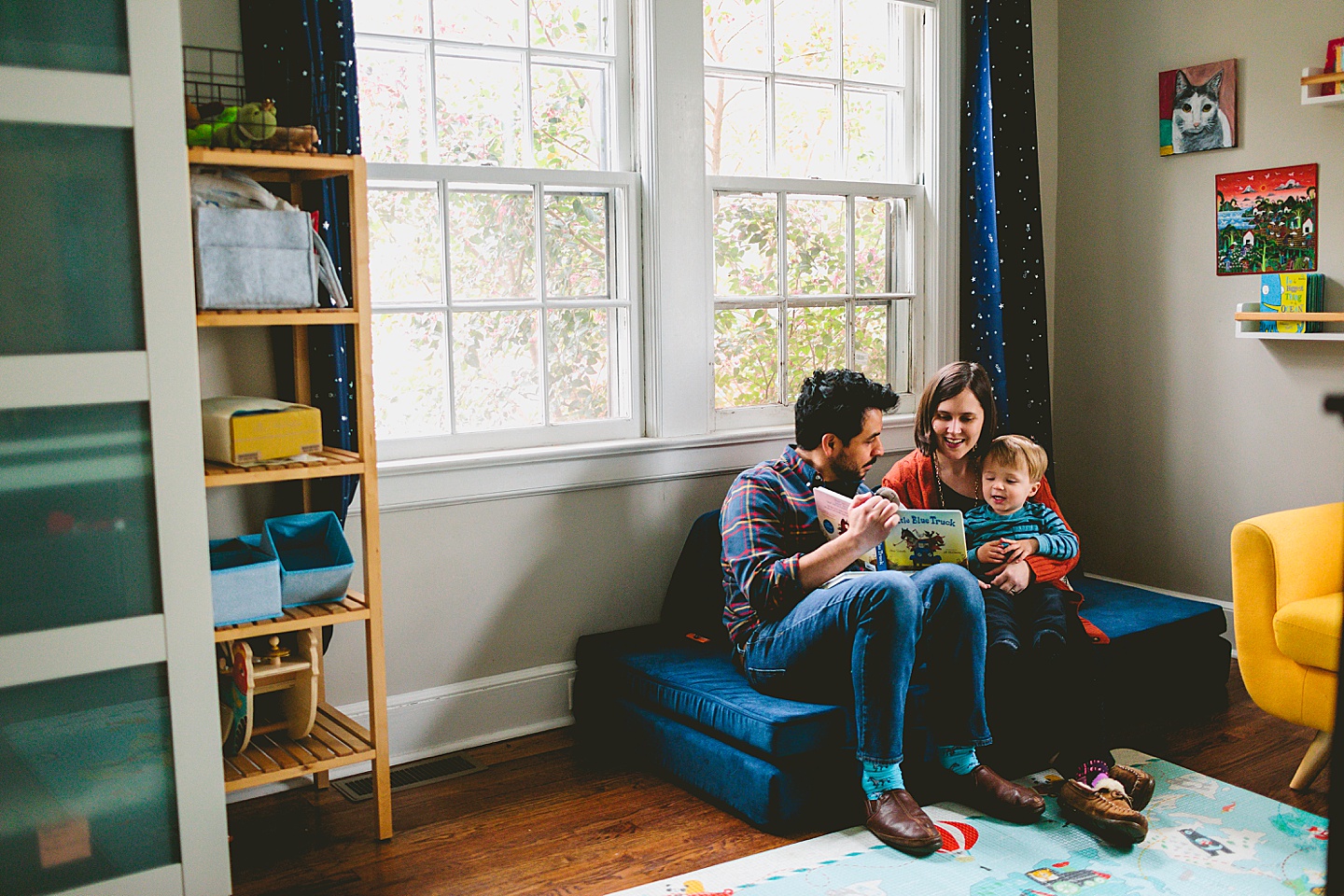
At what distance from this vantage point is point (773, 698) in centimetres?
271

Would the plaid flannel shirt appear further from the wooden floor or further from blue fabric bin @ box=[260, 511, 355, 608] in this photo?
blue fabric bin @ box=[260, 511, 355, 608]

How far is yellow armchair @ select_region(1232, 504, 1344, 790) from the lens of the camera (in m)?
2.70

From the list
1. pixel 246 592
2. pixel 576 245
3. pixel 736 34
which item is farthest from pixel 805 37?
pixel 246 592

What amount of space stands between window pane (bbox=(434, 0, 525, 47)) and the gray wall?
2129 millimetres

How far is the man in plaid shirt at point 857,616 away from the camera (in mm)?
2541

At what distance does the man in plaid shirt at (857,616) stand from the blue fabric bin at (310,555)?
35.3 inches

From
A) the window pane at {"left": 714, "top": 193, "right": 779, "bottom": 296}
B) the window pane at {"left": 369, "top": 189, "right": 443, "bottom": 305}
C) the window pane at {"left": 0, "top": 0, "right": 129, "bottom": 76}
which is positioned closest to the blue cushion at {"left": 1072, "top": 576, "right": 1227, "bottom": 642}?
the window pane at {"left": 714, "top": 193, "right": 779, "bottom": 296}

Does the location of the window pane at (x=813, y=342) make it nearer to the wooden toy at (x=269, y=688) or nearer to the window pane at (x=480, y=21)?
the window pane at (x=480, y=21)

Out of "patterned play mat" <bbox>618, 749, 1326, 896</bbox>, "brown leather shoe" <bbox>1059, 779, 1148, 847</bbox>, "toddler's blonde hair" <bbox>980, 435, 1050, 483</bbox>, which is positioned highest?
"toddler's blonde hair" <bbox>980, 435, 1050, 483</bbox>

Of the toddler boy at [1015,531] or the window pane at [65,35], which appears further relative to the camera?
the toddler boy at [1015,531]

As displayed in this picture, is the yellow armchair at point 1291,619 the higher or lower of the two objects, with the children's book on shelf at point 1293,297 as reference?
lower

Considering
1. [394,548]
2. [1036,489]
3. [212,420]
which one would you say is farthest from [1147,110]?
[212,420]

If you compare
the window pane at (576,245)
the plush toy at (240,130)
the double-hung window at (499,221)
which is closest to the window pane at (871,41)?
the double-hung window at (499,221)

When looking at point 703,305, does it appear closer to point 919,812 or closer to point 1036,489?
point 1036,489
